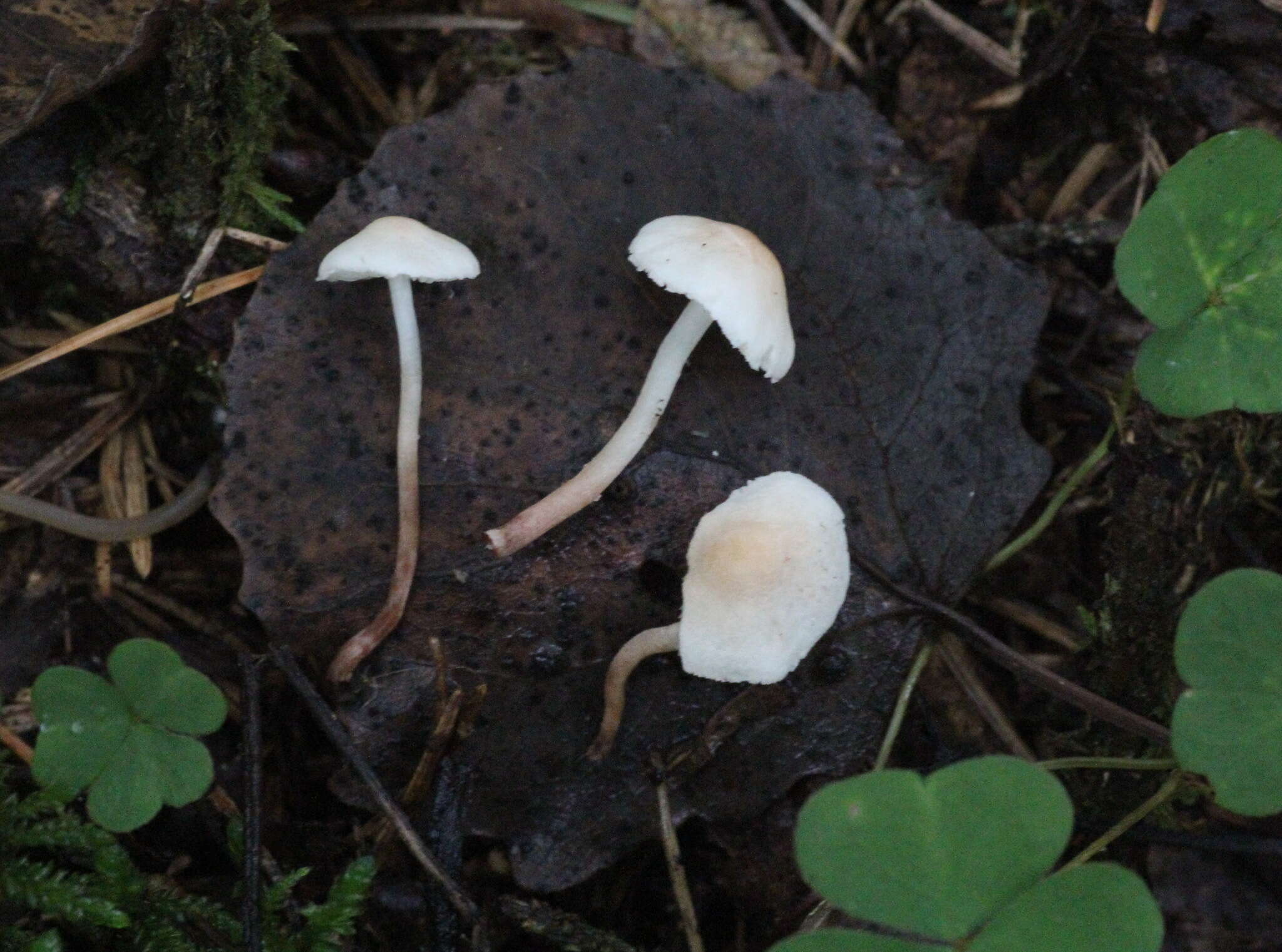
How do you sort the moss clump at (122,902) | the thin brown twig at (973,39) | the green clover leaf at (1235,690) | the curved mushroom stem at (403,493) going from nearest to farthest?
the green clover leaf at (1235,690), the moss clump at (122,902), the curved mushroom stem at (403,493), the thin brown twig at (973,39)

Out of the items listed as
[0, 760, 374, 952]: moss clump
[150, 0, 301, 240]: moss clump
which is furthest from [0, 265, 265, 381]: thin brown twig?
[0, 760, 374, 952]: moss clump

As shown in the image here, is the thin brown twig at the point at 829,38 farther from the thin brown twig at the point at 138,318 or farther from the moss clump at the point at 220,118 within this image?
the thin brown twig at the point at 138,318

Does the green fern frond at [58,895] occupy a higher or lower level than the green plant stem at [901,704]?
lower

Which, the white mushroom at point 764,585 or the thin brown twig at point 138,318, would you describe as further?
the thin brown twig at point 138,318

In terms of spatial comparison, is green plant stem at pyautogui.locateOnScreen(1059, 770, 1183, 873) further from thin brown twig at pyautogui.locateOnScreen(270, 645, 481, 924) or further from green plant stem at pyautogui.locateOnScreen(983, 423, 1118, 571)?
thin brown twig at pyautogui.locateOnScreen(270, 645, 481, 924)

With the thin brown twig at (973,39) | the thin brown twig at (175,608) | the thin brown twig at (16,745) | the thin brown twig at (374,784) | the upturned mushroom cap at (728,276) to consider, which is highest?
A: the thin brown twig at (973,39)

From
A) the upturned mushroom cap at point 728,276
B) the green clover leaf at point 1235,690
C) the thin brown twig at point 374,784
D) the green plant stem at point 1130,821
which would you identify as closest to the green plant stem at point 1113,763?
the green plant stem at point 1130,821

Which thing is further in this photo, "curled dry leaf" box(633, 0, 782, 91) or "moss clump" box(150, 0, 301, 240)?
"curled dry leaf" box(633, 0, 782, 91)

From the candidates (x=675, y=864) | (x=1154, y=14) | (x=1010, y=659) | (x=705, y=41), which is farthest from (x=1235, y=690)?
(x=705, y=41)
